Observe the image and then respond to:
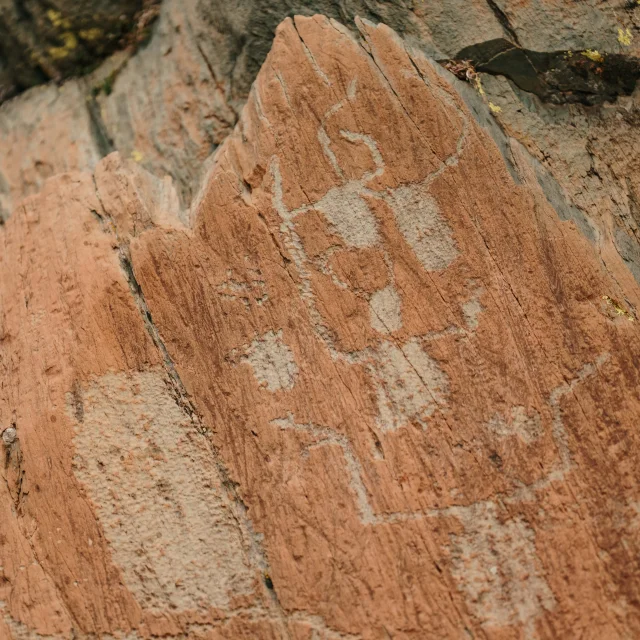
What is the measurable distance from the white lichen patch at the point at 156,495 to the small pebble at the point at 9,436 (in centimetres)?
29

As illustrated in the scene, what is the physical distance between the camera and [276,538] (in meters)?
2.88

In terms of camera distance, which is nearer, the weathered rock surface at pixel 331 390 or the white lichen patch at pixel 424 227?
the weathered rock surface at pixel 331 390

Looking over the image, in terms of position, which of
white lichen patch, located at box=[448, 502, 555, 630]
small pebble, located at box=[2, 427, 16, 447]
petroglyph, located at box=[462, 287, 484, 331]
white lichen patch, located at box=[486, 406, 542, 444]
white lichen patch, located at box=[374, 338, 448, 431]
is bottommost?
white lichen patch, located at box=[448, 502, 555, 630]

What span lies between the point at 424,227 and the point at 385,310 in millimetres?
364

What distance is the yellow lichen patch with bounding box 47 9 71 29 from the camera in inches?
150

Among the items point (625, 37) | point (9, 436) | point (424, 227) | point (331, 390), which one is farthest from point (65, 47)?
point (625, 37)

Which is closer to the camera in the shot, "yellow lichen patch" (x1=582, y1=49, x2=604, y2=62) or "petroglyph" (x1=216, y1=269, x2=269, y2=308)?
"petroglyph" (x1=216, y1=269, x2=269, y2=308)

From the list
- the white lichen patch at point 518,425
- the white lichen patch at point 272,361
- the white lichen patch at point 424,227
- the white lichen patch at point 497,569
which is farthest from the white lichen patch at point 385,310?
the white lichen patch at point 497,569

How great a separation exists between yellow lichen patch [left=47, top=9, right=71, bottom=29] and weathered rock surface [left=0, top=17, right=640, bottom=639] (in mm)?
1132

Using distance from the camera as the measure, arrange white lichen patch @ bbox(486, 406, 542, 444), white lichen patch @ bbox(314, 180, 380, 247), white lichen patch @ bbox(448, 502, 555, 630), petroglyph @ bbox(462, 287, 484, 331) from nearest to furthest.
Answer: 1. white lichen patch @ bbox(448, 502, 555, 630)
2. white lichen patch @ bbox(486, 406, 542, 444)
3. petroglyph @ bbox(462, 287, 484, 331)
4. white lichen patch @ bbox(314, 180, 380, 247)

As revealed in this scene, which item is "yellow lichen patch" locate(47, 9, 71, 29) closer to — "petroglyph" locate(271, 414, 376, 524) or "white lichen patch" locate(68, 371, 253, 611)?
"white lichen patch" locate(68, 371, 253, 611)

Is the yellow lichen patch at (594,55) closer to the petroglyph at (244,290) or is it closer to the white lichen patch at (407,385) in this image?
the white lichen patch at (407,385)

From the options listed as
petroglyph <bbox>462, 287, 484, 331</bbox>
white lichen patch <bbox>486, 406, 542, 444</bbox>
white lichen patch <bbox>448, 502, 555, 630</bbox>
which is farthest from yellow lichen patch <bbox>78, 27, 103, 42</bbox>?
white lichen patch <bbox>448, 502, 555, 630</bbox>

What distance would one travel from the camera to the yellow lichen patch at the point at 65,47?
12.7 ft
